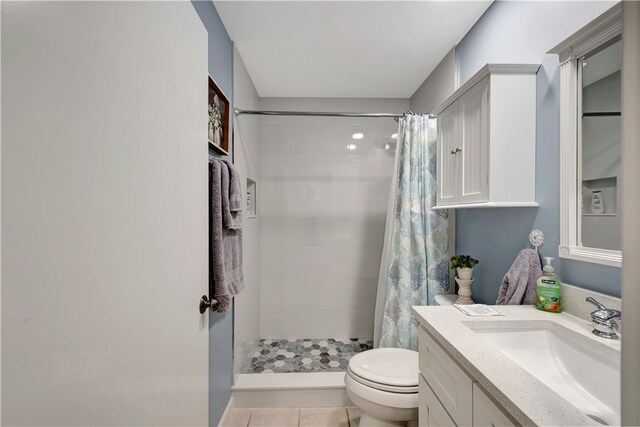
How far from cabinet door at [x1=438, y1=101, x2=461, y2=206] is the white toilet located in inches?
37.8

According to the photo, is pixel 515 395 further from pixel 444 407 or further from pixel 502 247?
pixel 502 247

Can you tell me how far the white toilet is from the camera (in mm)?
1402

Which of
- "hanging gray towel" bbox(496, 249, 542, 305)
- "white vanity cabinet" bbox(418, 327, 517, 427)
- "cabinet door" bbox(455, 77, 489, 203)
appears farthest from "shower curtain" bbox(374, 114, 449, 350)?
"white vanity cabinet" bbox(418, 327, 517, 427)

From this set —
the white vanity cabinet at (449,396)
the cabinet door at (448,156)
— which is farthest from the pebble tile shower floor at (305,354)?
the cabinet door at (448,156)

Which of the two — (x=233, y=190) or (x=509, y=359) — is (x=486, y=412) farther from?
(x=233, y=190)

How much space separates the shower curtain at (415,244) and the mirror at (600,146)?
941 mm

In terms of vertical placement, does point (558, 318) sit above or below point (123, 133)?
below

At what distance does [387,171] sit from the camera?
2.88 meters

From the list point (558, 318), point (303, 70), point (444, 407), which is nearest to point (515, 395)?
point (444, 407)

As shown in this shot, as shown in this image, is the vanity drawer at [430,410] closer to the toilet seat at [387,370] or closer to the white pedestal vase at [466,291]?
the toilet seat at [387,370]

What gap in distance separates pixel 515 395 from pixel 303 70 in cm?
231

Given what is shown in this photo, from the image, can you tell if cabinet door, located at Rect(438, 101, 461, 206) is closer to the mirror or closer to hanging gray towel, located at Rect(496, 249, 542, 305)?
hanging gray towel, located at Rect(496, 249, 542, 305)

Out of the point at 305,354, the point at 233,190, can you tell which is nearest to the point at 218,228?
the point at 233,190

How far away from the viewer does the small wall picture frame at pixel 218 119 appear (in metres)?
1.57
